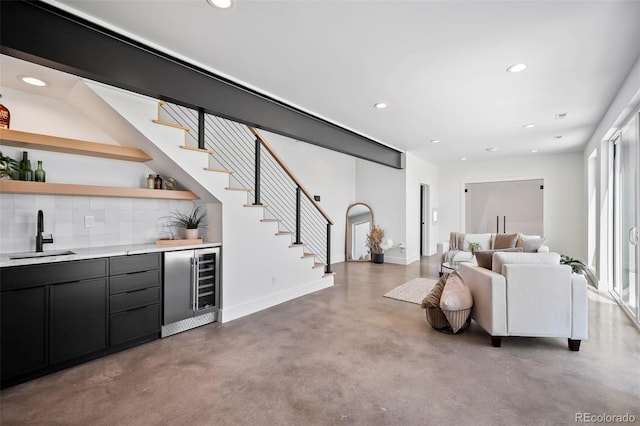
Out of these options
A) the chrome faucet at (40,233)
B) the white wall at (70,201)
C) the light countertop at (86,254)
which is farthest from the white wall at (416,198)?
the chrome faucet at (40,233)

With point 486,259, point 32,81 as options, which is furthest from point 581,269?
point 32,81

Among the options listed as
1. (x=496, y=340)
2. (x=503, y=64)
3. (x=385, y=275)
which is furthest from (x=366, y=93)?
(x=385, y=275)

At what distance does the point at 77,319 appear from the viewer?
257 centimetres

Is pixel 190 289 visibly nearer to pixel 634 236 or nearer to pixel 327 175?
pixel 327 175

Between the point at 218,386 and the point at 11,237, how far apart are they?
231cm

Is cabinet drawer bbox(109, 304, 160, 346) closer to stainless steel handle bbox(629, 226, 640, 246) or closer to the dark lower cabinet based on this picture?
the dark lower cabinet

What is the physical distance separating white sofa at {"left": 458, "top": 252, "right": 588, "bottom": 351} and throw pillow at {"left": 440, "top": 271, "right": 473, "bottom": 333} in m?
0.24

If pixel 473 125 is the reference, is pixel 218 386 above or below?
below

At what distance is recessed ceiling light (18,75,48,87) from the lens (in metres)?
2.61

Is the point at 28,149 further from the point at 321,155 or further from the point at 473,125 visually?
the point at 473,125

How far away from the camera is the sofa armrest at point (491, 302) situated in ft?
9.47

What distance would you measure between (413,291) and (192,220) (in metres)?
3.45

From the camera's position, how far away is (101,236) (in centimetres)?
326

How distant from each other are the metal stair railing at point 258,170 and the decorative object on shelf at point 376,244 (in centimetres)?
129
